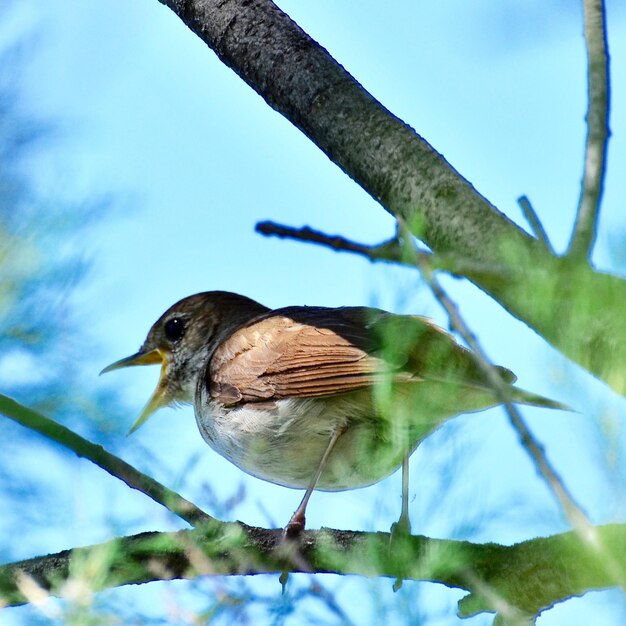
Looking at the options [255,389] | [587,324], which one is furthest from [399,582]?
[255,389]

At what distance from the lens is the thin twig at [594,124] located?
2438mm

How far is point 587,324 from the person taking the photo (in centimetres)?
162

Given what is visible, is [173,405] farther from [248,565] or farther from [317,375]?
[248,565]

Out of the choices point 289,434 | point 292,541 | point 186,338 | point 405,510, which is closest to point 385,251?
point 405,510

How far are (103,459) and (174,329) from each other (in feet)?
12.3

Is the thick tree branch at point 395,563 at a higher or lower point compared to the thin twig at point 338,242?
lower

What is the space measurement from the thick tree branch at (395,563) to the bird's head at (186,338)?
286 cm

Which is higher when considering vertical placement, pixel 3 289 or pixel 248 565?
pixel 3 289

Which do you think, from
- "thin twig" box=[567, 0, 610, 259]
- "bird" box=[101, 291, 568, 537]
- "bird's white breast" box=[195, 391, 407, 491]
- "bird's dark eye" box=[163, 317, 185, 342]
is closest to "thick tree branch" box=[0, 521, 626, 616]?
"bird" box=[101, 291, 568, 537]

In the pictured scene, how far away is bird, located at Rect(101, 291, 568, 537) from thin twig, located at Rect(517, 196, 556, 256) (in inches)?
11.7

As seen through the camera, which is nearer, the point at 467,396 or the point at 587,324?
the point at 587,324

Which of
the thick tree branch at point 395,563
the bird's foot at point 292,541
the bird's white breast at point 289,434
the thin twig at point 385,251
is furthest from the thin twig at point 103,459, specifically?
the bird's white breast at point 289,434

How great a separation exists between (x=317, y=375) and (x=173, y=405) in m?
1.72

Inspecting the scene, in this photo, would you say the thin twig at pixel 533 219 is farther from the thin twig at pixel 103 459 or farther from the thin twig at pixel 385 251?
the thin twig at pixel 103 459
